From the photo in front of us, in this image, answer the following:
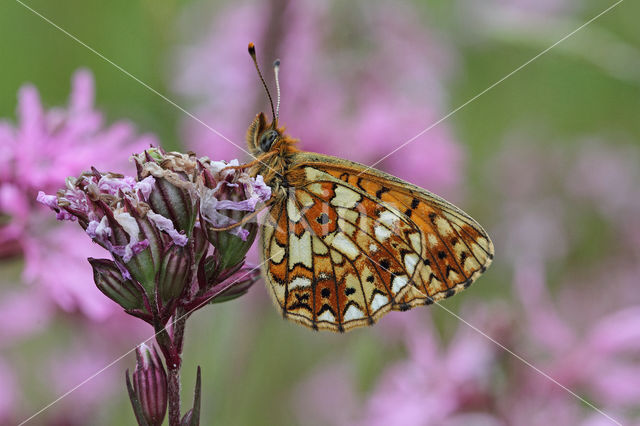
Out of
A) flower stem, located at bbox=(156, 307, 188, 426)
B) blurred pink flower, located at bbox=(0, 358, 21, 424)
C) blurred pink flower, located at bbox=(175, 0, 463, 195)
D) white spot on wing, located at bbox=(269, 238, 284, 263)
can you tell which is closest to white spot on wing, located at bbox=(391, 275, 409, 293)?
white spot on wing, located at bbox=(269, 238, 284, 263)

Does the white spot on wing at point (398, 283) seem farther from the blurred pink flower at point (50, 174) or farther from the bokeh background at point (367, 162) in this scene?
the blurred pink flower at point (50, 174)

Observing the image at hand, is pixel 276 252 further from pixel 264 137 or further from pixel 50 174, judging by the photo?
pixel 50 174

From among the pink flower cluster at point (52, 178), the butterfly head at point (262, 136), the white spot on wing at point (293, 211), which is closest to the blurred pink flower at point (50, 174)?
the pink flower cluster at point (52, 178)

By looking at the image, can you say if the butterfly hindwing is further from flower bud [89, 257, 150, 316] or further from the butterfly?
flower bud [89, 257, 150, 316]

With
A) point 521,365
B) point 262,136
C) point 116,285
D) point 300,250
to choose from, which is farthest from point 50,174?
point 521,365

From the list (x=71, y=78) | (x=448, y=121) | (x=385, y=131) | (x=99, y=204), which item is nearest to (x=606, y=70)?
(x=385, y=131)

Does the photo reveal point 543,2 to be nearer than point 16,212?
No

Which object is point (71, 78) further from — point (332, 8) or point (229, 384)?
point (229, 384)
